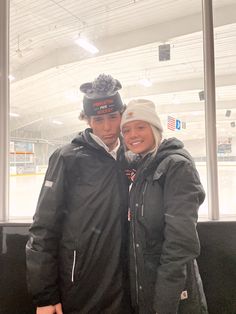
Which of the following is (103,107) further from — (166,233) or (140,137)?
(166,233)

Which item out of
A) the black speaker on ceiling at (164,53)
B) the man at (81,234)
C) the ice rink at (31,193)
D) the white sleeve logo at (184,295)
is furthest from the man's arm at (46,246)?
the black speaker on ceiling at (164,53)

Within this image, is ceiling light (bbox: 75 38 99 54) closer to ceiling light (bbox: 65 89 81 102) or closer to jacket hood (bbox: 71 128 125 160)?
ceiling light (bbox: 65 89 81 102)

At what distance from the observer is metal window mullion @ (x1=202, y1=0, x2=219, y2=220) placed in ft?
6.18

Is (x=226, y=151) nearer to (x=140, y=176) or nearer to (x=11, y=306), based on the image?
(x=140, y=176)

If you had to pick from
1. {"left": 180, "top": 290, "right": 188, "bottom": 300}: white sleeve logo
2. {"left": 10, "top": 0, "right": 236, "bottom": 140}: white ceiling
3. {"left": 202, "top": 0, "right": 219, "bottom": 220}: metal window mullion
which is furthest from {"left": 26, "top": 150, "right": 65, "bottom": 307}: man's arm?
{"left": 202, "top": 0, "right": 219, "bottom": 220}: metal window mullion

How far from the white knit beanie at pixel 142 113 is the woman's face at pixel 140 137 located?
22 mm

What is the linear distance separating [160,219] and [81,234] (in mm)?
370

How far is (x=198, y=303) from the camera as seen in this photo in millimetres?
1126

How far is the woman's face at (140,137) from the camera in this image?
3.77 feet

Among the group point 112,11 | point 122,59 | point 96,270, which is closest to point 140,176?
point 96,270

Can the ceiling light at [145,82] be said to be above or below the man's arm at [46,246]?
above

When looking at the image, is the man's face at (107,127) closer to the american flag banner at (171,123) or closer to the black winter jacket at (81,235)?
the black winter jacket at (81,235)

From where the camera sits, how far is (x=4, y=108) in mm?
2031

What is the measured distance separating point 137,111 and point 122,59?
122cm
